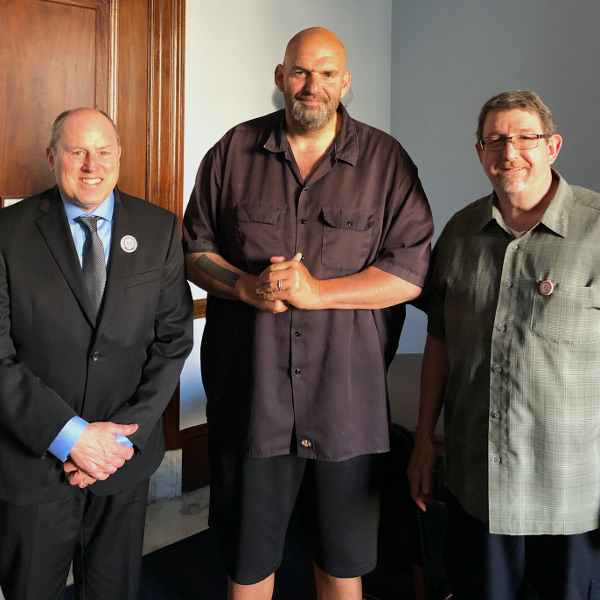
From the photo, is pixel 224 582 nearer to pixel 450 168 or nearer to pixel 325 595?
pixel 325 595

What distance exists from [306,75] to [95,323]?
34.2 inches

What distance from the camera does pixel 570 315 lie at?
1.48m

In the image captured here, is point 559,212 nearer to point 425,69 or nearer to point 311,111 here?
point 311,111

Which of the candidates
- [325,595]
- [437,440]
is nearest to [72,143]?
[437,440]

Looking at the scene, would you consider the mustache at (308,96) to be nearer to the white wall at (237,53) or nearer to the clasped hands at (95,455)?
the clasped hands at (95,455)

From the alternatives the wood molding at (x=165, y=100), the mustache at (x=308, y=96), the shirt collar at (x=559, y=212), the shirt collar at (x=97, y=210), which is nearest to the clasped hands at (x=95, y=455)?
the shirt collar at (x=97, y=210)

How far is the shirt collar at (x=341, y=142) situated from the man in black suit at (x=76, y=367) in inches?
16.0

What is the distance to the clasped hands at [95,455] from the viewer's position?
5.43ft

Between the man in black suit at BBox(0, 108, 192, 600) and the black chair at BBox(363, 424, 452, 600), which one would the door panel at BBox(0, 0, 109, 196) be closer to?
the man in black suit at BBox(0, 108, 192, 600)

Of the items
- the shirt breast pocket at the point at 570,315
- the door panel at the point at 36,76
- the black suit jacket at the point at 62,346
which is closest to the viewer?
the shirt breast pocket at the point at 570,315

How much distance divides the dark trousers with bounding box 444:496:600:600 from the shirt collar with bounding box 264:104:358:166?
97 cm

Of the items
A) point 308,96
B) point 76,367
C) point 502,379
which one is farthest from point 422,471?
point 308,96

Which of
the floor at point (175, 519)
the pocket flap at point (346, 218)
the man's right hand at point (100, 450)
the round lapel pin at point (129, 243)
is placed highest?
the pocket flap at point (346, 218)

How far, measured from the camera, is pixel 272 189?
1840 mm
